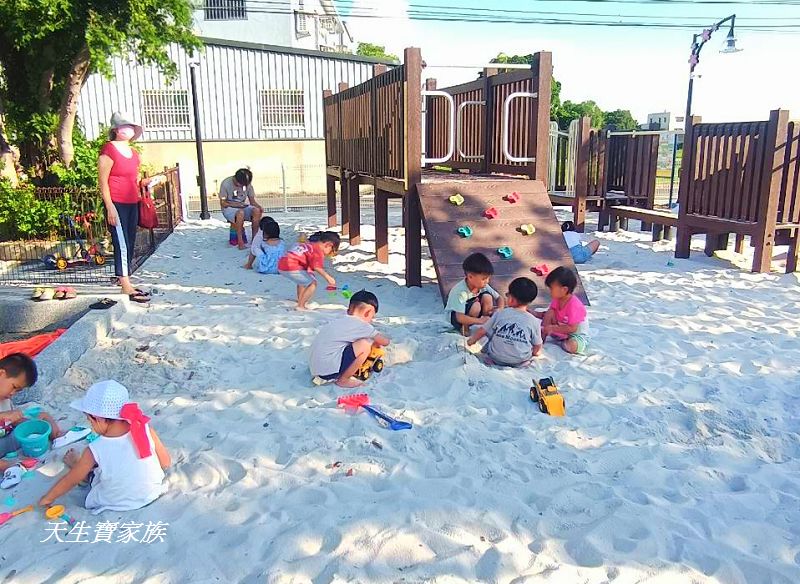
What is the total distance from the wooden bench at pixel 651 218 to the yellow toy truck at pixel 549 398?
7.01m

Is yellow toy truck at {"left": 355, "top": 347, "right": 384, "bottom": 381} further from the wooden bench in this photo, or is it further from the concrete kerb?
the wooden bench

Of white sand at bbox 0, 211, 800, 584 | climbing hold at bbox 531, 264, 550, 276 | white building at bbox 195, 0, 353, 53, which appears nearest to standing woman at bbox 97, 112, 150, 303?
white sand at bbox 0, 211, 800, 584

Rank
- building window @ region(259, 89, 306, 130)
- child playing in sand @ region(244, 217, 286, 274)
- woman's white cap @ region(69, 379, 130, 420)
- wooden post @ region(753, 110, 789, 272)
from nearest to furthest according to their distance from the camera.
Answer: woman's white cap @ region(69, 379, 130, 420) < child playing in sand @ region(244, 217, 286, 274) < wooden post @ region(753, 110, 789, 272) < building window @ region(259, 89, 306, 130)

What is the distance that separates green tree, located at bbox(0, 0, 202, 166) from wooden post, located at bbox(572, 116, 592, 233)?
712 centimetres

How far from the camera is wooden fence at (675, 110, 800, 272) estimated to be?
8688mm

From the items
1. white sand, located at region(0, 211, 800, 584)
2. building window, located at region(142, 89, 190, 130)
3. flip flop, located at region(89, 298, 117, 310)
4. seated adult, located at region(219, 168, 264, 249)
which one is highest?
building window, located at region(142, 89, 190, 130)

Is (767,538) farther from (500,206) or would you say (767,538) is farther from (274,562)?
(500,206)

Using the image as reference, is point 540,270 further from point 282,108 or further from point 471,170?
point 282,108

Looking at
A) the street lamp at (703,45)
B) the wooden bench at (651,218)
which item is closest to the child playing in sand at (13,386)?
the wooden bench at (651,218)

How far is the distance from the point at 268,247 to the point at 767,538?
676 cm

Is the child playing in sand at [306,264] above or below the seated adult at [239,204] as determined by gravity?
below

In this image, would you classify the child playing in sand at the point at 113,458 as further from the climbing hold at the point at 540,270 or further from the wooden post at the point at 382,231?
the wooden post at the point at 382,231

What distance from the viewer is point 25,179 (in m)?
10.2

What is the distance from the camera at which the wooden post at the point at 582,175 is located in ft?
41.1
